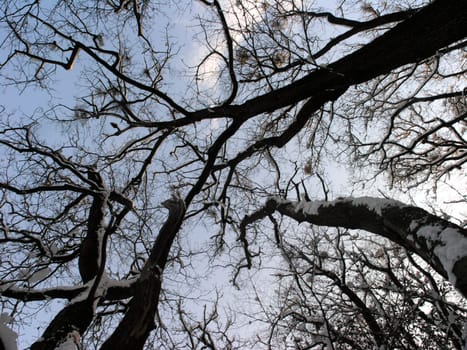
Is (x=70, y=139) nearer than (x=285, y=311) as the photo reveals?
No

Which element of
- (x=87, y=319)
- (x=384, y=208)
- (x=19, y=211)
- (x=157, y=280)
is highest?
(x=19, y=211)

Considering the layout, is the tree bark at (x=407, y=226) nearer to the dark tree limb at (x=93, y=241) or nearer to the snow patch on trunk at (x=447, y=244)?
the snow patch on trunk at (x=447, y=244)

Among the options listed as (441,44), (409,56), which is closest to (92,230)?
(409,56)

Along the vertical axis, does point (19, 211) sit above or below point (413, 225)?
above

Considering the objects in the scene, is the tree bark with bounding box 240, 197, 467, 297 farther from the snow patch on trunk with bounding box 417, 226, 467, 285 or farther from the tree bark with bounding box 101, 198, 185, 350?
the tree bark with bounding box 101, 198, 185, 350

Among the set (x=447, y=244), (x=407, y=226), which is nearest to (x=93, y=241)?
(x=407, y=226)

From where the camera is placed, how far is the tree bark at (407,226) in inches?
79.1

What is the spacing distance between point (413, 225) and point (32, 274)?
17.3ft

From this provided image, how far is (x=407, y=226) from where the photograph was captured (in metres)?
2.51

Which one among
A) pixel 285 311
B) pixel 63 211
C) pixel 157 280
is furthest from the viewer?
pixel 63 211

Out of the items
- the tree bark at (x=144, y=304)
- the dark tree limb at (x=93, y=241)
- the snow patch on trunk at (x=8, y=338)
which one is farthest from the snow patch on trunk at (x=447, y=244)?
the dark tree limb at (x=93, y=241)

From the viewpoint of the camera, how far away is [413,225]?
Answer: 8.07 feet

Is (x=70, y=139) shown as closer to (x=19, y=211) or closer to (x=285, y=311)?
(x=19, y=211)

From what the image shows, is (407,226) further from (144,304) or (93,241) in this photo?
(93,241)
